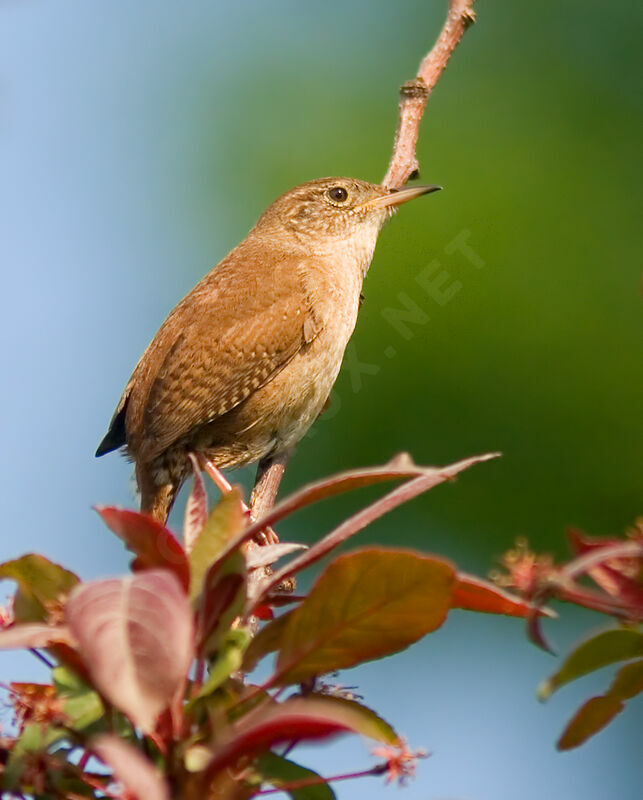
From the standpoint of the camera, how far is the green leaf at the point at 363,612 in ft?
4.19

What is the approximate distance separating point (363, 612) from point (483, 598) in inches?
5.7

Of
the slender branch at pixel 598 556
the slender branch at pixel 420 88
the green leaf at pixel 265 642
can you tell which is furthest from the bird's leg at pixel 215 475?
the slender branch at pixel 598 556

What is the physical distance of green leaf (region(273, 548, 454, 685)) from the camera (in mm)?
1278

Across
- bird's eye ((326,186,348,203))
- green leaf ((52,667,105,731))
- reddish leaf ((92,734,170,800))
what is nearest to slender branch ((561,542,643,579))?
reddish leaf ((92,734,170,800))

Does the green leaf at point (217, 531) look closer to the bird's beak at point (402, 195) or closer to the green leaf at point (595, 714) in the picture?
the green leaf at point (595, 714)

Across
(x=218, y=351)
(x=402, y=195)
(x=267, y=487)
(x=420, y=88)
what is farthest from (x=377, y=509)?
(x=402, y=195)

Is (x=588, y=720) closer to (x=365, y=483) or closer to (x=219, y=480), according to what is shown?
(x=365, y=483)

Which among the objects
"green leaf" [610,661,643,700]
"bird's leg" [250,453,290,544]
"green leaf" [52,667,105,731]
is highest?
"bird's leg" [250,453,290,544]

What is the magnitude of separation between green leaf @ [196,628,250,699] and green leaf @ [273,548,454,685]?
5cm

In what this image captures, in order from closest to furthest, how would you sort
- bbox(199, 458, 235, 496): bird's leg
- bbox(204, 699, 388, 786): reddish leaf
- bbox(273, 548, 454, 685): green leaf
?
bbox(204, 699, 388, 786): reddish leaf < bbox(273, 548, 454, 685): green leaf < bbox(199, 458, 235, 496): bird's leg

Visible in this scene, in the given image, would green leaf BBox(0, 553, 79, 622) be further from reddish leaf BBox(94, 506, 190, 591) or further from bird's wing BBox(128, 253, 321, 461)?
bird's wing BBox(128, 253, 321, 461)

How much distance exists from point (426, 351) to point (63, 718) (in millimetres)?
3344

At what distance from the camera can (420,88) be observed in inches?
123

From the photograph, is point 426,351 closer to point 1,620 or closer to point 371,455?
point 371,455
